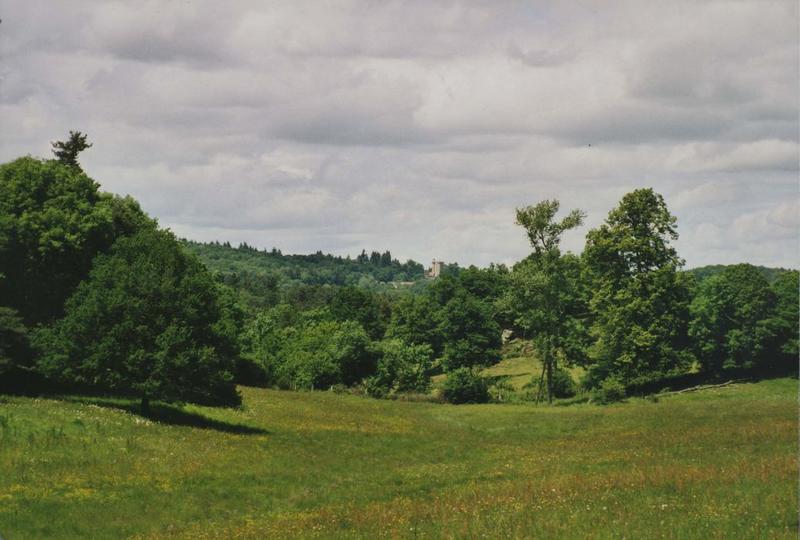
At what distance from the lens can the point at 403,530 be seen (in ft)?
67.9

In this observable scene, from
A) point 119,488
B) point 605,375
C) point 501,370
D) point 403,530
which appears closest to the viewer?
point 403,530

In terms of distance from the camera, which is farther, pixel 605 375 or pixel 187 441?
pixel 605 375

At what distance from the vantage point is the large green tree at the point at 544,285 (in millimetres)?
71375

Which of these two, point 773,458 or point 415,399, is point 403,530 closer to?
point 773,458

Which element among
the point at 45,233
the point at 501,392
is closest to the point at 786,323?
the point at 501,392

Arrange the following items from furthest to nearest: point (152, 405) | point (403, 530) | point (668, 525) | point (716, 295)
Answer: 1. point (716, 295)
2. point (152, 405)
3. point (403, 530)
4. point (668, 525)

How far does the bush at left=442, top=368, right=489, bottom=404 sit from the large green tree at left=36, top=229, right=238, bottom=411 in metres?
38.2

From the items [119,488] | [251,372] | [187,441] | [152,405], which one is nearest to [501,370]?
[251,372]

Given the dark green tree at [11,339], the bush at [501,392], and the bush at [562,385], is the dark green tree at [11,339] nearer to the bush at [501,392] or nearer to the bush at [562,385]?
the bush at [501,392]

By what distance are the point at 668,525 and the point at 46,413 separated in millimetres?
29547

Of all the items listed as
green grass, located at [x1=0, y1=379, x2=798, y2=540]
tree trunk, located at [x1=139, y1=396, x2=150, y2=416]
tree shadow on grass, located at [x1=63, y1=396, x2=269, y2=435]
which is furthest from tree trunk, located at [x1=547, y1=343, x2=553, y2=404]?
tree trunk, located at [x1=139, y1=396, x2=150, y2=416]

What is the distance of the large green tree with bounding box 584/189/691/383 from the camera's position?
7375cm

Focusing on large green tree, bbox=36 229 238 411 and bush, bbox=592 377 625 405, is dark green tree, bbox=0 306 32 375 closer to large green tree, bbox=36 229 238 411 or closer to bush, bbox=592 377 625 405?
large green tree, bbox=36 229 238 411

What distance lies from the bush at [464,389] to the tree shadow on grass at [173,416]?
3706 cm
